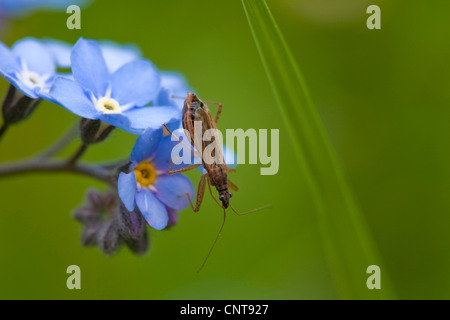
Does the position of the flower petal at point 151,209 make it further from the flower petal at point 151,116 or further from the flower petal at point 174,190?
the flower petal at point 151,116

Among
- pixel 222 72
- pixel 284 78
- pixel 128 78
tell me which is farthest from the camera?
pixel 222 72

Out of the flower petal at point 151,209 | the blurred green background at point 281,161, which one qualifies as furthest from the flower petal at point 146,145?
the blurred green background at point 281,161

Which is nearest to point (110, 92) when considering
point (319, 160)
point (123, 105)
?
point (123, 105)

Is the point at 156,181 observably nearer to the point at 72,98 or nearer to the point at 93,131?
the point at 93,131

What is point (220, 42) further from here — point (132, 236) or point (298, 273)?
point (132, 236)

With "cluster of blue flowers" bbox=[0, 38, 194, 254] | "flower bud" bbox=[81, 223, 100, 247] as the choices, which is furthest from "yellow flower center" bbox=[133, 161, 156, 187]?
"flower bud" bbox=[81, 223, 100, 247]

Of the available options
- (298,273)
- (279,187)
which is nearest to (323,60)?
(279,187)

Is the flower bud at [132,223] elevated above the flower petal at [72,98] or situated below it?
below
